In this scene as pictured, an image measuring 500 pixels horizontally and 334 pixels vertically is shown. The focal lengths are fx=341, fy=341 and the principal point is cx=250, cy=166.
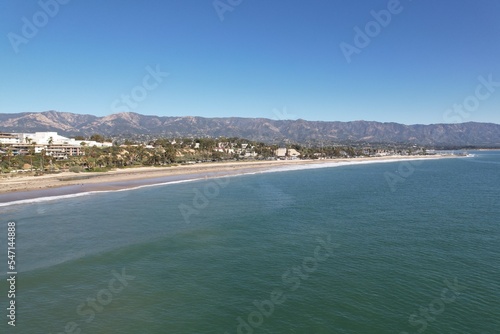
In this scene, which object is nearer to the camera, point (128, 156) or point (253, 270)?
point (253, 270)

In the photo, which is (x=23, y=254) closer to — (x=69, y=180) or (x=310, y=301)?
(x=310, y=301)

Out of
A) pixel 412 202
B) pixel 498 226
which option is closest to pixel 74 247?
pixel 498 226

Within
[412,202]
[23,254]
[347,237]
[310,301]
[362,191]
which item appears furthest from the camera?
[362,191]

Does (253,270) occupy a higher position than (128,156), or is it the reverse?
(253,270)

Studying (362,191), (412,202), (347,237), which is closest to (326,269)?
(347,237)

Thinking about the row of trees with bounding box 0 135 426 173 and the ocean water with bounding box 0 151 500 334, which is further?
the row of trees with bounding box 0 135 426 173

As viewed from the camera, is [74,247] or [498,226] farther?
[498,226]

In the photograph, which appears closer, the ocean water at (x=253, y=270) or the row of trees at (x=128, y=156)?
the ocean water at (x=253, y=270)

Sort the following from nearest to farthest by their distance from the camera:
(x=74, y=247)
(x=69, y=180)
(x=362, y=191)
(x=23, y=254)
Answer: (x=23, y=254)
(x=74, y=247)
(x=362, y=191)
(x=69, y=180)
